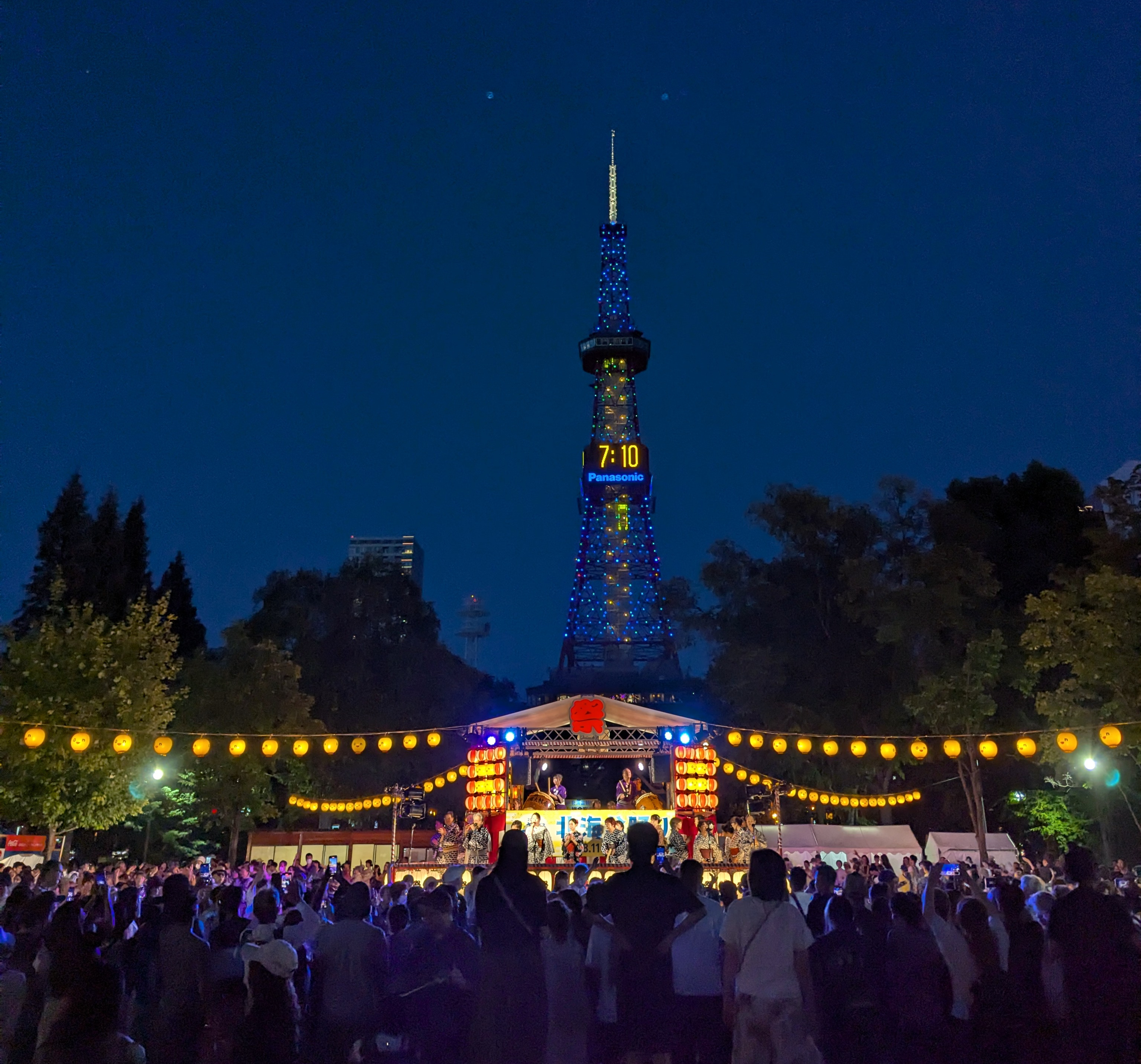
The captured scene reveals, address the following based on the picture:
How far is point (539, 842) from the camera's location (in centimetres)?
2067

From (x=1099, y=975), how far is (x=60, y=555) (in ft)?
113

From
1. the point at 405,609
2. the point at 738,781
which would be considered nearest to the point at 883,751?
the point at 738,781

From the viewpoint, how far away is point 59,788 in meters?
18.3

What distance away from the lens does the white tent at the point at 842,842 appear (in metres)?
22.5

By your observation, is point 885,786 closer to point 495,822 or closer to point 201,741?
point 495,822

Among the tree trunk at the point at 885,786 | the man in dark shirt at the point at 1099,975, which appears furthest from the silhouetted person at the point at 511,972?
the tree trunk at the point at 885,786

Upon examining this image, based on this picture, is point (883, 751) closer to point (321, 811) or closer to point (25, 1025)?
point (25, 1025)

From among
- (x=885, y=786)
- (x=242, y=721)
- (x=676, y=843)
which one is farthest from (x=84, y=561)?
(x=885, y=786)

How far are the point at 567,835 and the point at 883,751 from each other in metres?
7.81

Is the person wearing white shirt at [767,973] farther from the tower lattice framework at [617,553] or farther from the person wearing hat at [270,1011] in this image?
the tower lattice framework at [617,553]

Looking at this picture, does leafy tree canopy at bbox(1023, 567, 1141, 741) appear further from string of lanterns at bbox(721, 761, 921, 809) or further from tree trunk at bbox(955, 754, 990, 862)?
string of lanterns at bbox(721, 761, 921, 809)

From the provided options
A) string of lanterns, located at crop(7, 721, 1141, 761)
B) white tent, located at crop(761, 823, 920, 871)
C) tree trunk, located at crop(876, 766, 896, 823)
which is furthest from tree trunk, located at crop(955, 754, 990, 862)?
tree trunk, located at crop(876, 766, 896, 823)

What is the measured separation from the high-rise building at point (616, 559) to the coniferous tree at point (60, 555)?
2613 centimetres

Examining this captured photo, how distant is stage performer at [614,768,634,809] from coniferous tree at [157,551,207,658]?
2084 centimetres
